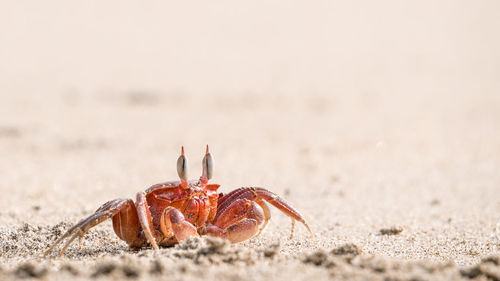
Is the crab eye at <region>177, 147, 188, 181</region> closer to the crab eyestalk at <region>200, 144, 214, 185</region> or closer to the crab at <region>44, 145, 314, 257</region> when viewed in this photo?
the crab at <region>44, 145, 314, 257</region>

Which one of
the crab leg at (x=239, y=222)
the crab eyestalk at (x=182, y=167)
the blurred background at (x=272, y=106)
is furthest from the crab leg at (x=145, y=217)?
the blurred background at (x=272, y=106)

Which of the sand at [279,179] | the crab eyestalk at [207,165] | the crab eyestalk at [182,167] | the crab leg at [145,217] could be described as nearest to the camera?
the sand at [279,179]

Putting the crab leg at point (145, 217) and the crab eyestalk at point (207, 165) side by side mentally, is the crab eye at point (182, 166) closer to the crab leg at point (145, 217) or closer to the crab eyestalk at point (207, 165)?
the crab eyestalk at point (207, 165)

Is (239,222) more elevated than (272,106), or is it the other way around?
(272,106)

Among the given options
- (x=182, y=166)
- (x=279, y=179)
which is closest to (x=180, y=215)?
(x=182, y=166)

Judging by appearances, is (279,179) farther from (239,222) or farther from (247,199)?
(239,222)

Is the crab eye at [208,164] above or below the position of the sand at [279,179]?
above
